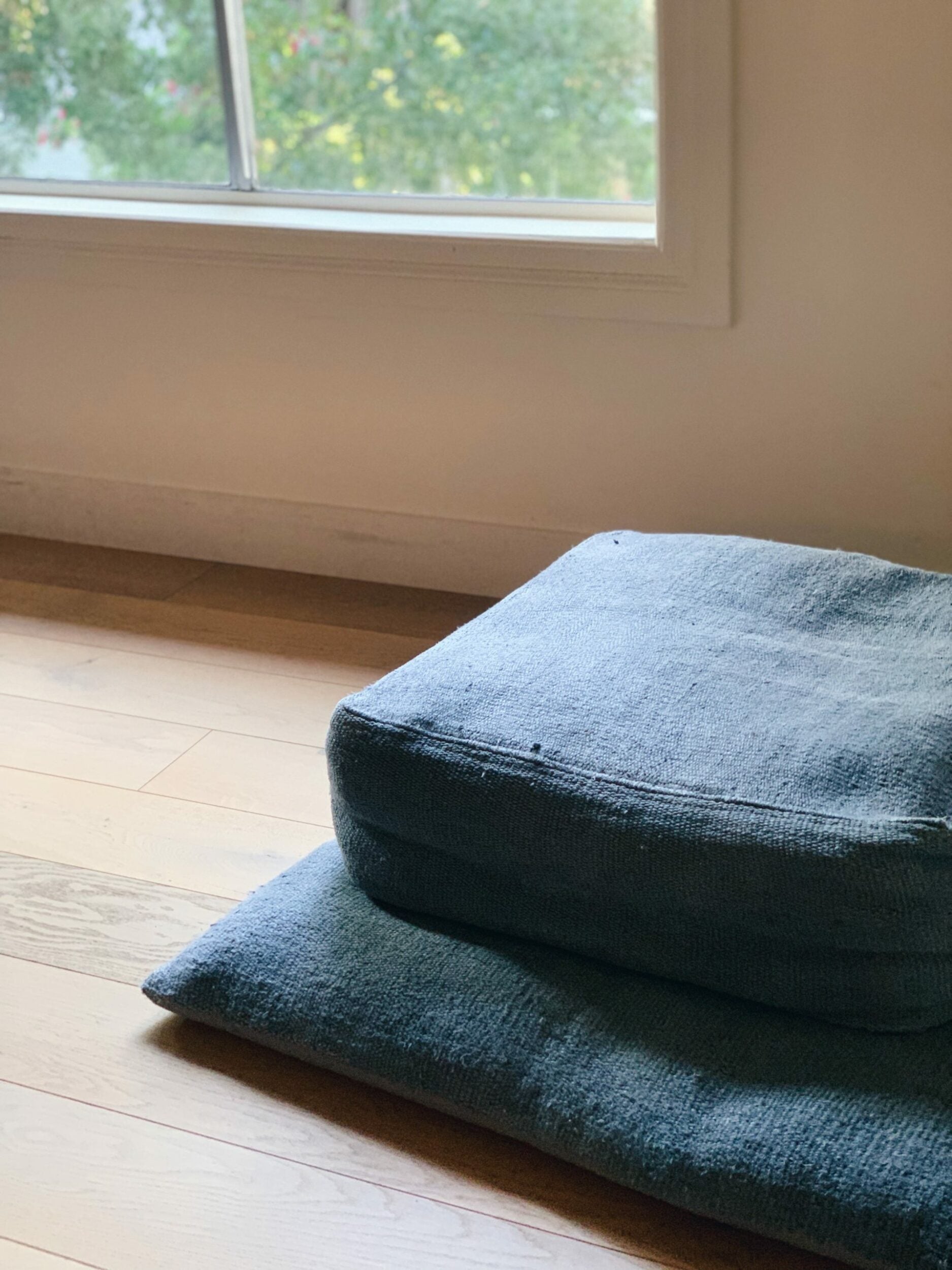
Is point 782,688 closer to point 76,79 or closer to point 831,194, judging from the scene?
point 831,194

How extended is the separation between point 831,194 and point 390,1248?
151 cm

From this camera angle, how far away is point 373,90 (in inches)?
93.8

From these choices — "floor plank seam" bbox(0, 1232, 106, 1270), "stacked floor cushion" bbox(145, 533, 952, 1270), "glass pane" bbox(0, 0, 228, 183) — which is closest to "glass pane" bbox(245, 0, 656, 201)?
"glass pane" bbox(0, 0, 228, 183)

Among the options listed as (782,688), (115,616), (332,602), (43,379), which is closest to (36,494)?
(43,379)

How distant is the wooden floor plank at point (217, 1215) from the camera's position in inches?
45.2

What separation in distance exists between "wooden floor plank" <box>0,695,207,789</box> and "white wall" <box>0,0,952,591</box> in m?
0.61

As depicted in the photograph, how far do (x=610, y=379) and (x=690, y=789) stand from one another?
1.05 metres

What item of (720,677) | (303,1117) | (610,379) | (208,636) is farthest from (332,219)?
(303,1117)

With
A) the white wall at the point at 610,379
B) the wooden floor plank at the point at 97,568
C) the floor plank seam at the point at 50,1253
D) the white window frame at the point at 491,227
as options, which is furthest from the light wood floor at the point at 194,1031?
the white window frame at the point at 491,227

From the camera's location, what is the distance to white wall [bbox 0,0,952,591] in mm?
1925

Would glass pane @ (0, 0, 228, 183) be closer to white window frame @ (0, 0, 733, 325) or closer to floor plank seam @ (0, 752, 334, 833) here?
white window frame @ (0, 0, 733, 325)

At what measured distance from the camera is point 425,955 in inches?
55.4

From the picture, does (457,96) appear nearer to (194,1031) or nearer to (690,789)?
(690,789)

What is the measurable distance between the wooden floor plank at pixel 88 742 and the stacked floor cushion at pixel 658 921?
1.44 ft
